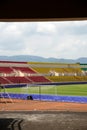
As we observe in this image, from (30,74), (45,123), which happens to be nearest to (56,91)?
(30,74)

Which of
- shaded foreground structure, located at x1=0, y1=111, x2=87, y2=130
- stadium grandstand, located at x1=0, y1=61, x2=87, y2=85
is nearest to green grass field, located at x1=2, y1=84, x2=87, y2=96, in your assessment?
stadium grandstand, located at x1=0, y1=61, x2=87, y2=85

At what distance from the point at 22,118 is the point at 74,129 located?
465cm

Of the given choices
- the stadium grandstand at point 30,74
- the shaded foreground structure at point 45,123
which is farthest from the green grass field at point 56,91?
the shaded foreground structure at point 45,123

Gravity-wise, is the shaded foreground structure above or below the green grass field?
below

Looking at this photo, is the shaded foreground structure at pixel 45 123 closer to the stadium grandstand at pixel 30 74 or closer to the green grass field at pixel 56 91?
the green grass field at pixel 56 91
